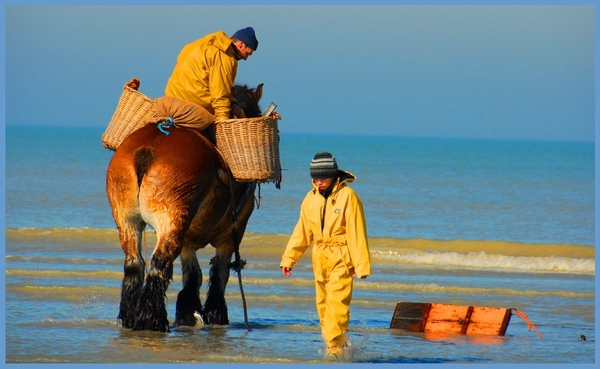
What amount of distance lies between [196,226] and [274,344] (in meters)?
1.33

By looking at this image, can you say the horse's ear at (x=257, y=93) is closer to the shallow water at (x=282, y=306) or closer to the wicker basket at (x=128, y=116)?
the wicker basket at (x=128, y=116)

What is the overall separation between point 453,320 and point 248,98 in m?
2.99

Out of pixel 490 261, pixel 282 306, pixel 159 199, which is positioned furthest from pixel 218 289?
pixel 490 261

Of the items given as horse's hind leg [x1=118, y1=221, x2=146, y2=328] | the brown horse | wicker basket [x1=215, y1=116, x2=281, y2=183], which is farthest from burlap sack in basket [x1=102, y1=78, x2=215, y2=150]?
horse's hind leg [x1=118, y1=221, x2=146, y2=328]

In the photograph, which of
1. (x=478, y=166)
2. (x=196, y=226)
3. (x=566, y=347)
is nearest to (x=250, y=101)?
(x=196, y=226)

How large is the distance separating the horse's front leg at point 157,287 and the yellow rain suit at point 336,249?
119 centimetres

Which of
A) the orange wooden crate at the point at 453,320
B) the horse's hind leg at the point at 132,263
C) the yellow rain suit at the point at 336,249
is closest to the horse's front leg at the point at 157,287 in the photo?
the horse's hind leg at the point at 132,263

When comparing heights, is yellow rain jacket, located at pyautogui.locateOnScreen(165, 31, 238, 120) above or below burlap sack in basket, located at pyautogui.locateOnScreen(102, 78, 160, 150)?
above

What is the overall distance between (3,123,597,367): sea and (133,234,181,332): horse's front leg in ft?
0.39

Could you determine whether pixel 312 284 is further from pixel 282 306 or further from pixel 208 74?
pixel 208 74

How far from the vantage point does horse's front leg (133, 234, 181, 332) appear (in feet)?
32.3

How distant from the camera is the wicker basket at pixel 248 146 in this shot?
33.8ft

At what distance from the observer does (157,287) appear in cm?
993

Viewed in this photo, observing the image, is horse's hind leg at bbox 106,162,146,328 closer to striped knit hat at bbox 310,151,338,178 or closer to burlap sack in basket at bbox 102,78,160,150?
burlap sack in basket at bbox 102,78,160,150
